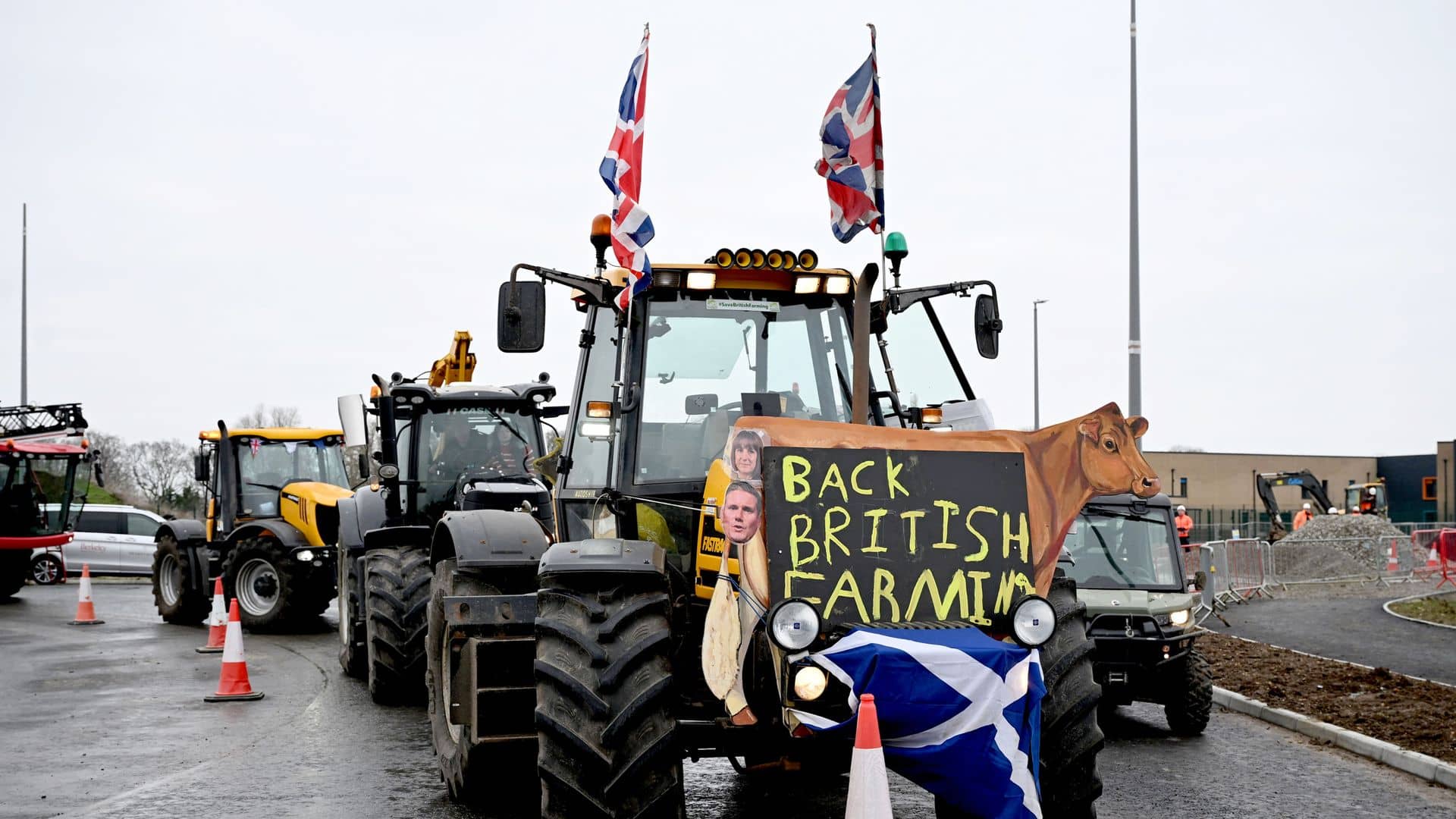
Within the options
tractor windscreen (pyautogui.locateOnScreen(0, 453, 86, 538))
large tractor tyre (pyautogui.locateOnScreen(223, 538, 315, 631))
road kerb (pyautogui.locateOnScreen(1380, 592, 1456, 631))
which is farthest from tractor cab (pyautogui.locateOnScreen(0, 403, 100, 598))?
road kerb (pyautogui.locateOnScreen(1380, 592, 1456, 631))

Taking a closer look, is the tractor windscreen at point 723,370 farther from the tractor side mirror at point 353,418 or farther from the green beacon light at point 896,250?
the tractor side mirror at point 353,418

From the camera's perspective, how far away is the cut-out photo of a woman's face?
5785 millimetres

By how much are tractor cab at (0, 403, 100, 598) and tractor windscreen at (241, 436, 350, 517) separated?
21.6 feet

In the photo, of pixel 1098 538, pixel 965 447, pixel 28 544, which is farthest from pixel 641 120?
pixel 28 544

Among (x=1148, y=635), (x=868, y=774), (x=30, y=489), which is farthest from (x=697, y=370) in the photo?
(x=30, y=489)

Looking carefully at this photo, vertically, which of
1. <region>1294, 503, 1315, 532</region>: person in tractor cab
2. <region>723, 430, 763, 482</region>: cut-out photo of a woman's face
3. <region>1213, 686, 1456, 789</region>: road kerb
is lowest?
<region>1213, 686, 1456, 789</region>: road kerb

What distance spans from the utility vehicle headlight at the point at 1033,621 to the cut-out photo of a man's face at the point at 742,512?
1138 millimetres

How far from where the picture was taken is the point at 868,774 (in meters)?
4.89

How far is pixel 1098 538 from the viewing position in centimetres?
1269

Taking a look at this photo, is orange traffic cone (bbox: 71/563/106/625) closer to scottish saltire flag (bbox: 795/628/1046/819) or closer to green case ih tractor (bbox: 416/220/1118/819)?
green case ih tractor (bbox: 416/220/1118/819)

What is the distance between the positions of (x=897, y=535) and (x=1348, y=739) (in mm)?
6772

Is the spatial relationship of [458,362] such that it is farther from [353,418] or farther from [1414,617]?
[1414,617]

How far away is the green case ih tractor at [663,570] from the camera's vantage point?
570 centimetres

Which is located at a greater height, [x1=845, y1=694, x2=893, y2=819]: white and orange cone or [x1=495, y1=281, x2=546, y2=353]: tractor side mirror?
[x1=495, y1=281, x2=546, y2=353]: tractor side mirror
